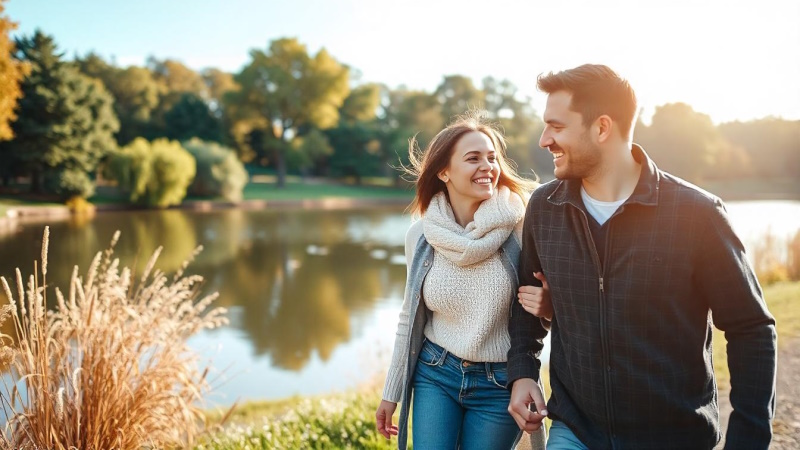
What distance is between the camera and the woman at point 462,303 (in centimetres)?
228

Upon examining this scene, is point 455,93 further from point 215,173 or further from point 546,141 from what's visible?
point 546,141

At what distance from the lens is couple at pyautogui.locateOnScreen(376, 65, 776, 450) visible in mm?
1642

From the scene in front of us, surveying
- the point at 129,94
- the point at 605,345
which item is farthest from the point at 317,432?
the point at 129,94

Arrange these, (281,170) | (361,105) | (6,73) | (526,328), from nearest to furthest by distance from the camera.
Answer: (526,328), (6,73), (281,170), (361,105)

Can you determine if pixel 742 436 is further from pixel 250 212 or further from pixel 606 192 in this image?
pixel 250 212

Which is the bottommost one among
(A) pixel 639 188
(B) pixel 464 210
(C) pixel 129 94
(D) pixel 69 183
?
(D) pixel 69 183

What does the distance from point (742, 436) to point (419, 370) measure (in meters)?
1.17

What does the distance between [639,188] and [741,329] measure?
0.45m

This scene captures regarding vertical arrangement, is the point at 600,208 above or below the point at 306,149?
below

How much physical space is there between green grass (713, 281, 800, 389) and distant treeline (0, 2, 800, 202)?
22744 mm

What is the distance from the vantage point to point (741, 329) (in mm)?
1617

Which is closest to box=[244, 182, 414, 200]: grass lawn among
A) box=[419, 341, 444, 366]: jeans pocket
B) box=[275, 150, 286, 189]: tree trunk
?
box=[275, 150, 286, 189]: tree trunk

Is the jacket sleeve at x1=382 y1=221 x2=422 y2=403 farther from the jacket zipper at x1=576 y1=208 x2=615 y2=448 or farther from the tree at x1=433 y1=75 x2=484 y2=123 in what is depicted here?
the tree at x1=433 y1=75 x2=484 y2=123

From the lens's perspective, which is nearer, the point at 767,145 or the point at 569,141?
the point at 569,141
